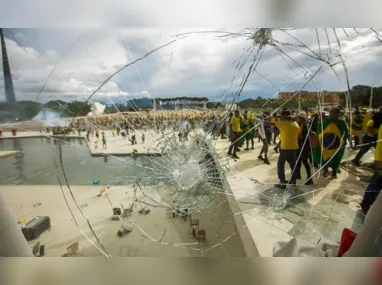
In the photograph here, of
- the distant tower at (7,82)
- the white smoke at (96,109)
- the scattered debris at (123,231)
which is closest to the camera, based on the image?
the distant tower at (7,82)

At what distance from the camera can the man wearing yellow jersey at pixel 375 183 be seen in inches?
35.5

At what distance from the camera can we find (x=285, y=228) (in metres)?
1.06

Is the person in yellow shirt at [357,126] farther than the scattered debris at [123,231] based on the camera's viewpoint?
No

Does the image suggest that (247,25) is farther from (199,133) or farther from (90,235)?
(90,235)

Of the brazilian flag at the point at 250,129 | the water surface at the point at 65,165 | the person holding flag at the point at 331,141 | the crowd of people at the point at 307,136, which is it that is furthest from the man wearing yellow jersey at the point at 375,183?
the water surface at the point at 65,165

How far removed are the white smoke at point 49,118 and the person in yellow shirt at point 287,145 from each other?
0.96 m

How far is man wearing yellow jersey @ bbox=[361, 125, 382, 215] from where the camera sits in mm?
901

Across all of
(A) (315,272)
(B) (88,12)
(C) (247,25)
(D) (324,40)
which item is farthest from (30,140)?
(D) (324,40)

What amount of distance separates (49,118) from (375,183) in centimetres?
141

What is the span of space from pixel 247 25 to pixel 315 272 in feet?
2.56

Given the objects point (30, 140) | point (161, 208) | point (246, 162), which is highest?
point (30, 140)

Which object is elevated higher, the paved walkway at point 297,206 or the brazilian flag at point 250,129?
the brazilian flag at point 250,129

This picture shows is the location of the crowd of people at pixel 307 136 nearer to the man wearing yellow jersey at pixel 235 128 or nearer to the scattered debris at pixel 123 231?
the man wearing yellow jersey at pixel 235 128

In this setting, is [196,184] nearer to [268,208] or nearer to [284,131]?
[268,208]
